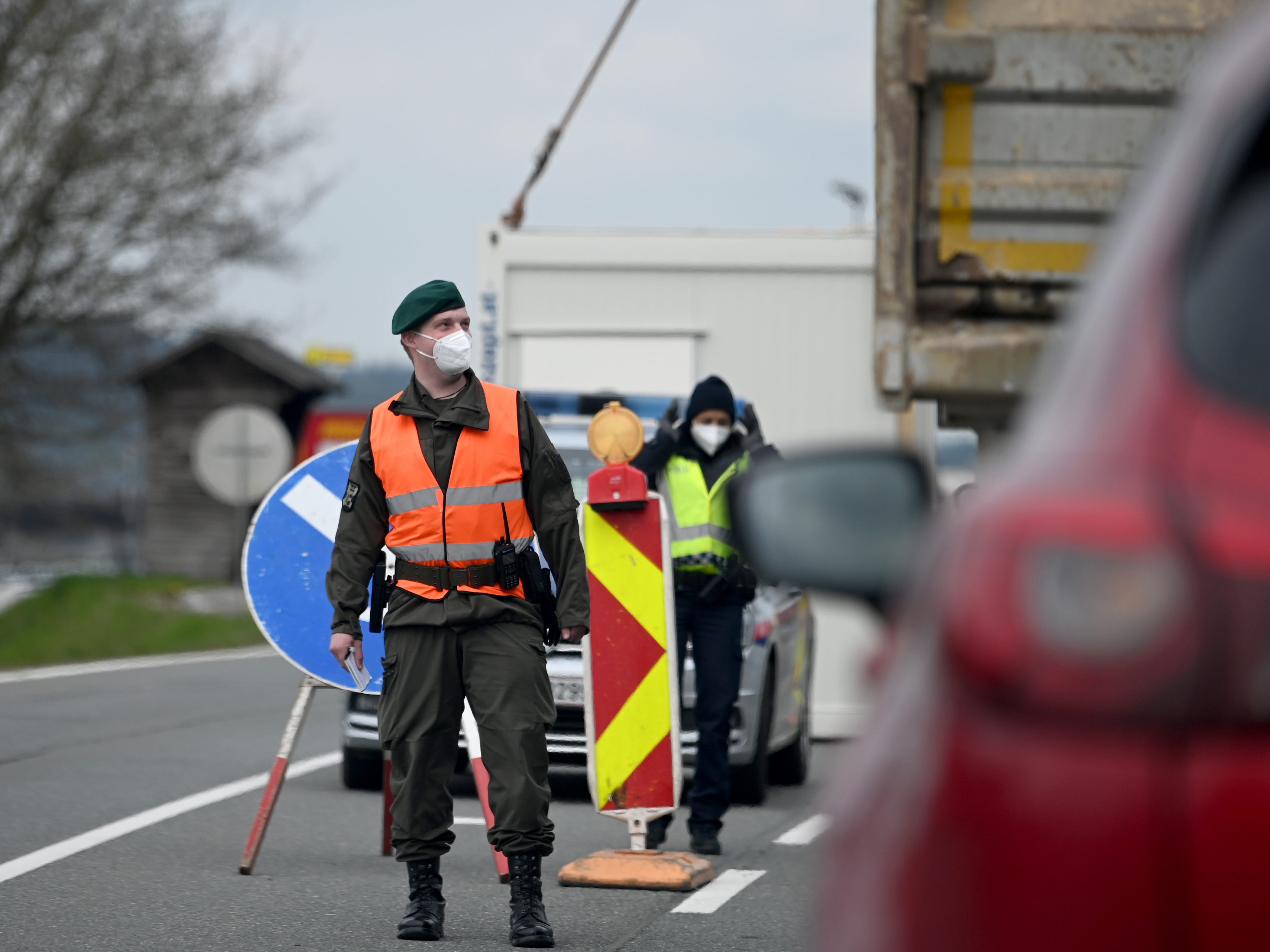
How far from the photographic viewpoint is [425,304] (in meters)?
6.35

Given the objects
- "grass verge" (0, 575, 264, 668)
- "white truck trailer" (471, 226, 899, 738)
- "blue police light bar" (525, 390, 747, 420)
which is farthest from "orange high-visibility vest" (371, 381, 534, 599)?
"grass verge" (0, 575, 264, 668)

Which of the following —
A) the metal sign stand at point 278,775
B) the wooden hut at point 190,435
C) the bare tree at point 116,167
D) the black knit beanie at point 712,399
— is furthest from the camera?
the wooden hut at point 190,435

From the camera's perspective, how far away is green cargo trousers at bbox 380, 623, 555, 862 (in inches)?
239

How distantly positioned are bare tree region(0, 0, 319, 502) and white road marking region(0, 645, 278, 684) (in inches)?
315

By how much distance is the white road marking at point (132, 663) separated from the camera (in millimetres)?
16141

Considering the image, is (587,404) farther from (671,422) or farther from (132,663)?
(132,663)

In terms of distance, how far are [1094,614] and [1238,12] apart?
412cm

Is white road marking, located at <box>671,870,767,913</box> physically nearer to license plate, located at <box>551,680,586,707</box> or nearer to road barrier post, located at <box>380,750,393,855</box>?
road barrier post, located at <box>380,750,393,855</box>

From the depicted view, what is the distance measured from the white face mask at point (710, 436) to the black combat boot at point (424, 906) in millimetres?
2748

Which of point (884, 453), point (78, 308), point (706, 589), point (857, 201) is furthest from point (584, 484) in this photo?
point (857, 201)

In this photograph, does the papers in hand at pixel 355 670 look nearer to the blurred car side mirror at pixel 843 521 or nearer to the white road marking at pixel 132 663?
the blurred car side mirror at pixel 843 521

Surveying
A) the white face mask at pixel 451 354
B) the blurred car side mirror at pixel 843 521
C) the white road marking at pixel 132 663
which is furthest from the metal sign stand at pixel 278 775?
the white road marking at pixel 132 663

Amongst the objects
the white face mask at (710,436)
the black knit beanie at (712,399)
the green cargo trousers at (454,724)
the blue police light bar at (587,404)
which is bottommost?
the green cargo trousers at (454,724)

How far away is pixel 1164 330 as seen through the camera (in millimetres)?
1626
